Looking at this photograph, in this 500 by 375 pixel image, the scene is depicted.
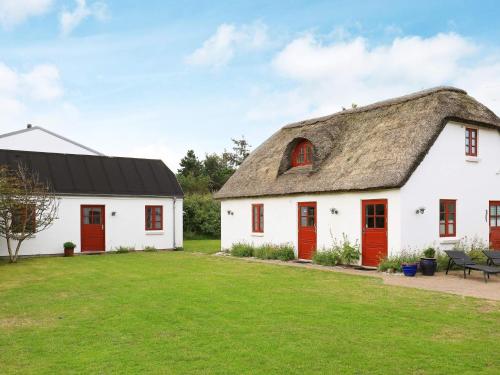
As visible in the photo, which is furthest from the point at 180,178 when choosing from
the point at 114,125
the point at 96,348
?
the point at 96,348

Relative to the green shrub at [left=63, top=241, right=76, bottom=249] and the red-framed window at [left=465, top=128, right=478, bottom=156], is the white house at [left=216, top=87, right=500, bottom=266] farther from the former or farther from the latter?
the green shrub at [left=63, top=241, right=76, bottom=249]

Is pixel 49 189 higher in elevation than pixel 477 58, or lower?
lower

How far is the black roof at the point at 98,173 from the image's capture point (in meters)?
22.3

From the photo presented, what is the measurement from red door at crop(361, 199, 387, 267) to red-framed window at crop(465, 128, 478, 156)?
415 centimetres

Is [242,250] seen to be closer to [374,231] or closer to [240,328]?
[374,231]

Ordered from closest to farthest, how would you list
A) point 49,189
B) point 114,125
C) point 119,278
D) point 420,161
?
point 119,278 → point 420,161 → point 49,189 → point 114,125

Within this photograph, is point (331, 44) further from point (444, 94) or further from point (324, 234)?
point (324, 234)

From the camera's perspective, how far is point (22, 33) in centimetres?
1556

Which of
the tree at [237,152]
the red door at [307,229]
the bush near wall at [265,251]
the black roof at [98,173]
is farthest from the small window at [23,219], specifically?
the tree at [237,152]

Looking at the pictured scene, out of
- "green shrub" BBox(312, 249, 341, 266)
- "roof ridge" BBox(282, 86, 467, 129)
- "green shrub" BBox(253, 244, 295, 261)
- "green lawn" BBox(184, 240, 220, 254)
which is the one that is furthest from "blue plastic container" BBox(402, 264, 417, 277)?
"green lawn" BBox(184, 240, 220, 254)

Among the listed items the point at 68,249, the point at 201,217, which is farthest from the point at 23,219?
the point at 201,217

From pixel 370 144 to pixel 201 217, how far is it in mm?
18290

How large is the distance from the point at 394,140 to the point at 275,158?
22.3ft

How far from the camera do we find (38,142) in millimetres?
38594
